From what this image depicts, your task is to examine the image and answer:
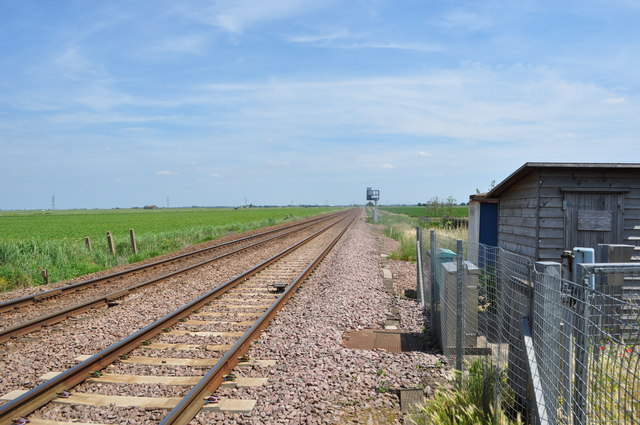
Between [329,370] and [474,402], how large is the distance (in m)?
2.04

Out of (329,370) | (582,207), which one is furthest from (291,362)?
(582,207)

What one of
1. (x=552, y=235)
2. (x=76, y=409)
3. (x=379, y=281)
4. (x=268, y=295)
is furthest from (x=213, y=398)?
(x=379, y=281)

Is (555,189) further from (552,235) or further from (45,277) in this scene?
(45,277)

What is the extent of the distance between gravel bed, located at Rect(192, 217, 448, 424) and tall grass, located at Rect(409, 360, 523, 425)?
1.39 feet

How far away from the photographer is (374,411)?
193 inches

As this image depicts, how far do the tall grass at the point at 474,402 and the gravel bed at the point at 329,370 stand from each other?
0.42 m

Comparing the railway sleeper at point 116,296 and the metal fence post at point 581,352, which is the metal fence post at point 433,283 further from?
the railway sleeper at point 116,296

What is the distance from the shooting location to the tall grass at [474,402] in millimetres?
4062

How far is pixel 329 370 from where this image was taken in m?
6.04

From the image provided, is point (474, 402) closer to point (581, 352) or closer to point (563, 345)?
point (563, 345)

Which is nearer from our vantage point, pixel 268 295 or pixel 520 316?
pixel 520 316

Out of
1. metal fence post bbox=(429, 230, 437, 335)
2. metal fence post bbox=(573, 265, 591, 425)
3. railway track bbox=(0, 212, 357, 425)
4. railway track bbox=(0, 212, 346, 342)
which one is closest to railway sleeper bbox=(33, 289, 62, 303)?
railway track bbox=(0, 212, 346, 342)

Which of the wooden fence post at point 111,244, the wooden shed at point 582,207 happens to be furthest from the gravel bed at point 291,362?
the wooden fence post at point 111,244

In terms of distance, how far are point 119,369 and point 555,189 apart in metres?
8.18
